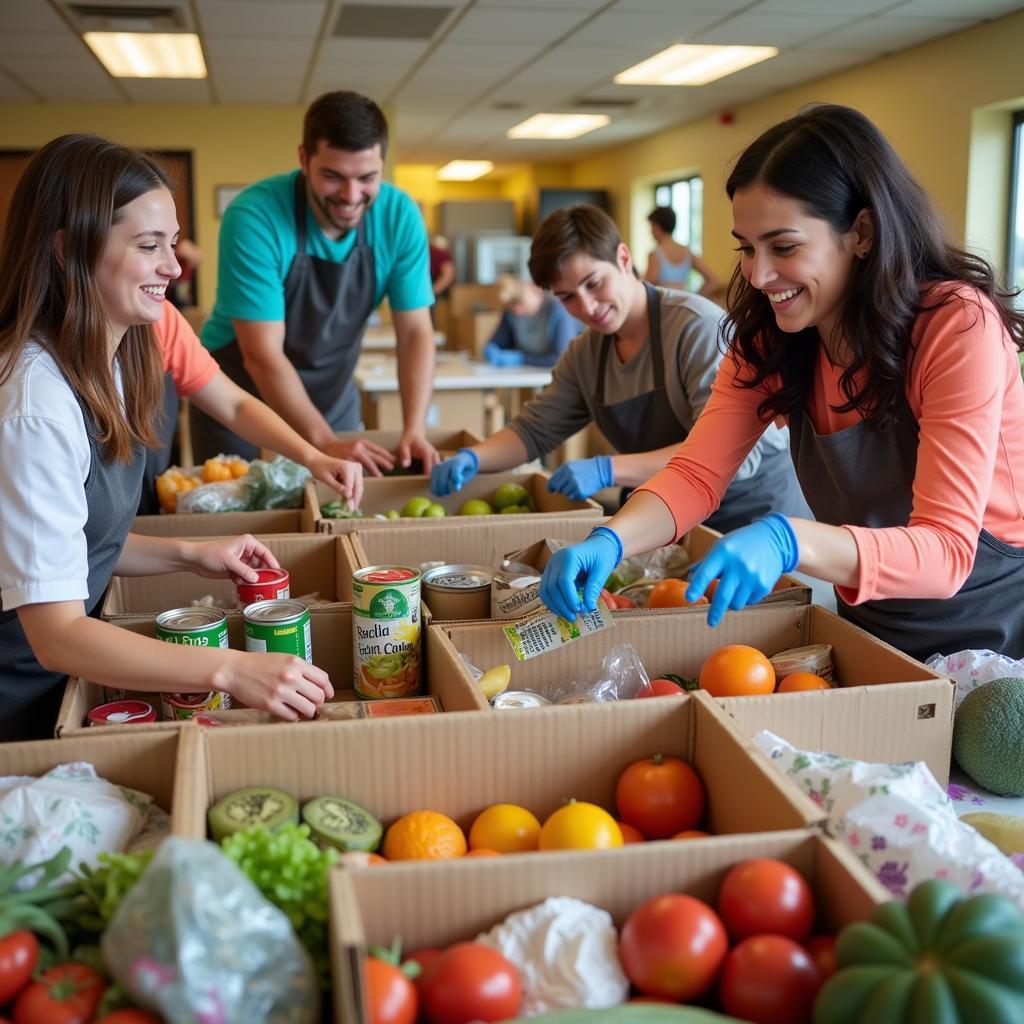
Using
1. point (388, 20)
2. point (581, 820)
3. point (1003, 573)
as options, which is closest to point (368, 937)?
point (581, 820)

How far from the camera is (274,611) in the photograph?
1.55m

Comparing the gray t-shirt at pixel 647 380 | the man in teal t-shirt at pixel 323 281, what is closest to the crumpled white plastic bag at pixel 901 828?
the gray t-shirt at pixel 647 380

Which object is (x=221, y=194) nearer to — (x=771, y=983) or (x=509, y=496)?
(x=509, y=496)

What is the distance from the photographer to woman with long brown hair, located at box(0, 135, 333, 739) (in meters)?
1.32

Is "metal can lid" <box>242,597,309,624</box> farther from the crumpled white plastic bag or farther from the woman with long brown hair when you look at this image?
the crumpled white plastic bag

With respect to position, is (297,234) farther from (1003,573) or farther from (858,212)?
(1003,573)

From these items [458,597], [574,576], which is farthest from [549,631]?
[458,597]

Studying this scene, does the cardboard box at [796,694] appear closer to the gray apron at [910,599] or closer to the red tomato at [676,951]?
the gray apron at [910,599]

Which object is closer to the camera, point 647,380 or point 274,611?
point 274,611

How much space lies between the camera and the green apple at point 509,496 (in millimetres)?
2732

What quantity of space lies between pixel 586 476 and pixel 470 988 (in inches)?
65.2

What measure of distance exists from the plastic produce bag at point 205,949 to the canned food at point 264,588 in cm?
86

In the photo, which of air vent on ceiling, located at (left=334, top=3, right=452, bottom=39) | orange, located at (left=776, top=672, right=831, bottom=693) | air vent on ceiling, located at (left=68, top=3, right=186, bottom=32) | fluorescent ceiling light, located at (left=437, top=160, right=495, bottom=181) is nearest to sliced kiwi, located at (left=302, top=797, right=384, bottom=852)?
orange, located at (left=776, top=672, right=831, bottom=693)

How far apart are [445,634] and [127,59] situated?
269 inches
